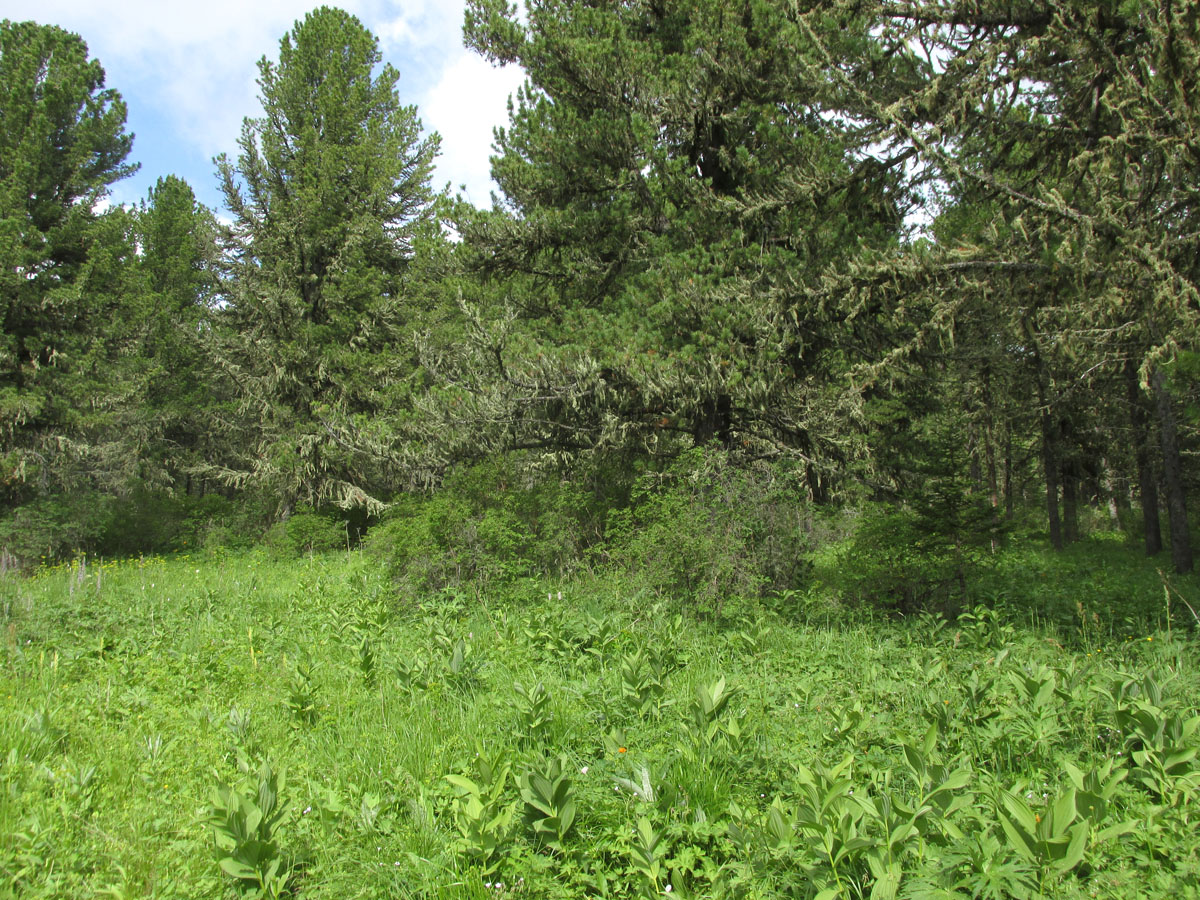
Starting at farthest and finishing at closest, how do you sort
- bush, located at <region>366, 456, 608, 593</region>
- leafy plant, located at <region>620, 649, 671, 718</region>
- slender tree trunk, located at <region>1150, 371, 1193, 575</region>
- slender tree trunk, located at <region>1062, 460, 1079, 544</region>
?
slender tree trunk, located at <region>1062, 460, 1079, 544</region>
slender tree trunk, located at <region>1150, 371, 1193, 575</region>
bush, located at <region>366, 456, 608, 593</region>
leafy plant, located at <region>620, 649, 671, 718</region>

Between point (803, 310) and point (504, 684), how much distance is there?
227 inches

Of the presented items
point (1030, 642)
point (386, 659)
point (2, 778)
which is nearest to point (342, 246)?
point (386, 659)

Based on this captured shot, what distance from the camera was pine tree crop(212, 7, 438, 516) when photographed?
1756cm

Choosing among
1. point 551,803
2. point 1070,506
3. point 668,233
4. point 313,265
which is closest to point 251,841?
point 551,803

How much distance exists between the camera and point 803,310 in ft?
26.8

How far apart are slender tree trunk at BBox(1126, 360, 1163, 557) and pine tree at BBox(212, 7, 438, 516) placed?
58.5ft

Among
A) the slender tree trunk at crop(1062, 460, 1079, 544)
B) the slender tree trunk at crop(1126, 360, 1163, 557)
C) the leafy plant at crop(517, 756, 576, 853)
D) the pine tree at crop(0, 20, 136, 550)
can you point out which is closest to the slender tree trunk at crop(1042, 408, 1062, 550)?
the slender tree trunk at crop(1062, 460, 1079, 544)

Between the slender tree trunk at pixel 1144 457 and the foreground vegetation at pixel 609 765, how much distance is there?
11903mm

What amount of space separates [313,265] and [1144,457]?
73.1 feet

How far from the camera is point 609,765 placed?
336 cm

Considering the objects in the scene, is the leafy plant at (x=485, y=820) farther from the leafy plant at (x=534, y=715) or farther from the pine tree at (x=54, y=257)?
the pine tree at (x=54, y=257)

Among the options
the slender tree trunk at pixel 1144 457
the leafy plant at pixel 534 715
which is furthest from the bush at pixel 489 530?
the slender tree trunk at pixel 1144 457

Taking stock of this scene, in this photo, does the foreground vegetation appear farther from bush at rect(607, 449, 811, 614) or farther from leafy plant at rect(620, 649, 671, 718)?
bush at rect(607, 449, 811, 614)

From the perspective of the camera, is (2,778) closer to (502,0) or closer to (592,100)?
(592,100)
